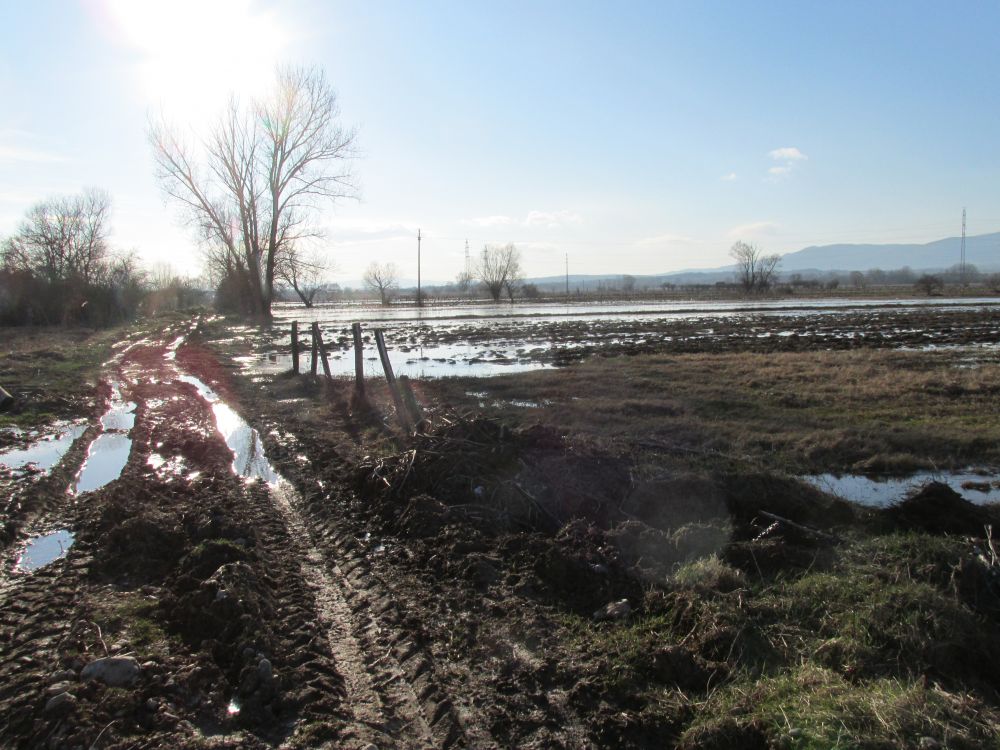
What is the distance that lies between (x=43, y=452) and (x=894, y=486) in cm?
1159

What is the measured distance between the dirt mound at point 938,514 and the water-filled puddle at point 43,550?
24.2ft

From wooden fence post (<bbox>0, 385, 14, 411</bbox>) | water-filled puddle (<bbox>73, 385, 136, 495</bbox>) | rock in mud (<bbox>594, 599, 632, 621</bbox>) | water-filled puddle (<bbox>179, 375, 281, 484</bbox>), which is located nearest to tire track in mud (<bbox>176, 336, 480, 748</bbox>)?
rock in mud (<bbox>594, 599, 632, 621</bbox>)

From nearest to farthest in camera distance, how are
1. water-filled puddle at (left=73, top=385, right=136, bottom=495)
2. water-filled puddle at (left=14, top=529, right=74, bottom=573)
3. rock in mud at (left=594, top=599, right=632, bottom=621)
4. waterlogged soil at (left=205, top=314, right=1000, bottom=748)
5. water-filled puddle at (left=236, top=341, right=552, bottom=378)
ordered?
waterlogged soil at (left=205, top=314, right=1000, bottom=748)
rock in mud at (left=594, top=599, right=632, bottom=621)
water-filled puddle at (left=14, top=529, right=74, bottom=573)
water-filled puddle at (left=73, top=385, right=136, bottom=495)
water-filled puddle at (left=236, top=341, right=552, bottom=378)

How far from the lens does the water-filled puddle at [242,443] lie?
838 cm

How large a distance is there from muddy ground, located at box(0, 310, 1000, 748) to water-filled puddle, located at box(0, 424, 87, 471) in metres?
1.80

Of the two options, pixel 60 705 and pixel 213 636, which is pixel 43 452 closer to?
pixel 213 636

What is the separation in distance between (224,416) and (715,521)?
390 inches

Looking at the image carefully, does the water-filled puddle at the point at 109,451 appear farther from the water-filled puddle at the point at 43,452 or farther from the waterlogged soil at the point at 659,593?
the waterlogged soil at the point at 659,593

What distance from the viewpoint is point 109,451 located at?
9.71 meters

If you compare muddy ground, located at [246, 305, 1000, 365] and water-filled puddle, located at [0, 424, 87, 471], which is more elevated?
muddy ground, located at [246, 305, 1000, 365]

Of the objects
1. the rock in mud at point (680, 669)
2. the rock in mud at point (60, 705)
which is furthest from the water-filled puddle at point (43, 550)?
the rock in mud at point (680, 669)

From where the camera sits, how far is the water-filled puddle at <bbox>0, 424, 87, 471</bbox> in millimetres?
8562

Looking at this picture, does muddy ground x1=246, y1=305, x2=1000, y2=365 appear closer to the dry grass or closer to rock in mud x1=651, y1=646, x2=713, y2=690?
the dry grass

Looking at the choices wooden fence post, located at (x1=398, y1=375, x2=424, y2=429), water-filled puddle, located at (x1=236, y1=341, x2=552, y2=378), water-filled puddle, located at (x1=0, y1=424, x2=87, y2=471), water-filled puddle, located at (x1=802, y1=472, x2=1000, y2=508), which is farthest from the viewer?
water-filled puddle, located at (x1=236, y1=341, x2=552, y2=378)
